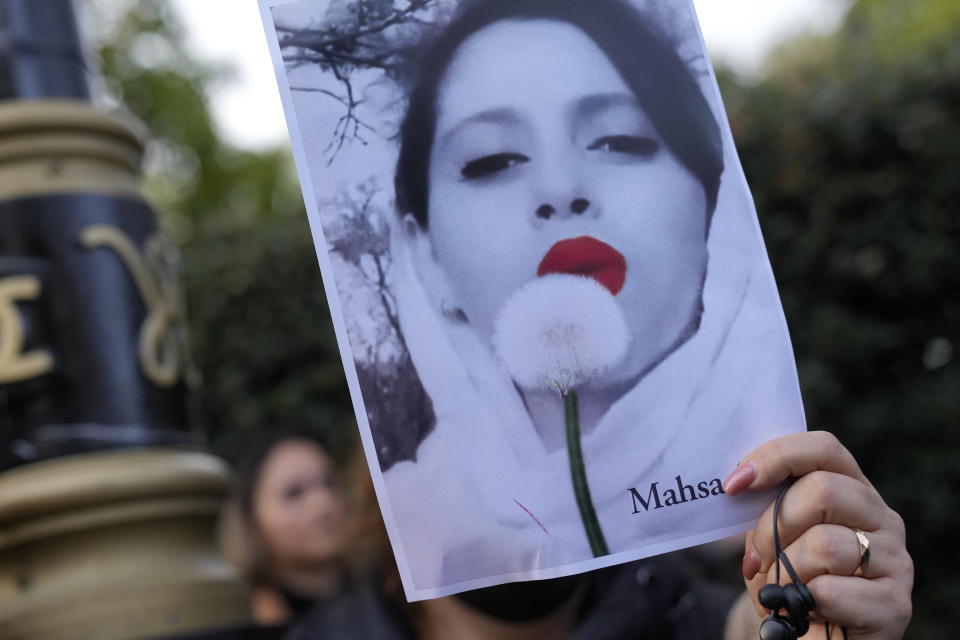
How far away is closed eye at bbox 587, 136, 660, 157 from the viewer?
117cm

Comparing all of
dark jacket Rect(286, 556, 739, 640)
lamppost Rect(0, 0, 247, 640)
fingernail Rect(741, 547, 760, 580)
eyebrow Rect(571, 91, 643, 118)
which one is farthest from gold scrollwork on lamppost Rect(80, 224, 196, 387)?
fingernail Rect(741, 547, 760, 580)

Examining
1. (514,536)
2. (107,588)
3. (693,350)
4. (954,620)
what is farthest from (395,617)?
(954,620)

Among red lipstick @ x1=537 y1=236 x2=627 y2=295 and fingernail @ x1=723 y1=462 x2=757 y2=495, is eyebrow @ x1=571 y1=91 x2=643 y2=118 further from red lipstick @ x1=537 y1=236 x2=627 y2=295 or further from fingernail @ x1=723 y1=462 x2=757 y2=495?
fingernail @ x1=723 y1=462 x2=757 y2=495

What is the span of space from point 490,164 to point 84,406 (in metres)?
1.44

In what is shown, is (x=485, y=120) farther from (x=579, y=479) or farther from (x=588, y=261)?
(x=579, y=479)

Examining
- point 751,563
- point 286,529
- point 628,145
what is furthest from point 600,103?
point 286,529

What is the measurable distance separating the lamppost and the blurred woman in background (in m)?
0.96

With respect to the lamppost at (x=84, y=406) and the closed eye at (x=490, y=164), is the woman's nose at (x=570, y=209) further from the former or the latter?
the lamppost at (x=84, y=406)

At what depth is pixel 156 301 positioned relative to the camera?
2.37m

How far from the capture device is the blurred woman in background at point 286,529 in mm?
3320

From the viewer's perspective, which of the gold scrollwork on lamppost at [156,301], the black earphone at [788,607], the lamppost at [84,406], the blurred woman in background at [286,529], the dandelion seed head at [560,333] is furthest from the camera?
the blurred woman in background at [286,529]

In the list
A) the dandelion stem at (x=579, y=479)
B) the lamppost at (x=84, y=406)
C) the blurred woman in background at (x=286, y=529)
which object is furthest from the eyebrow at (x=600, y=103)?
the blurred woman in background at (x=286, y=529)

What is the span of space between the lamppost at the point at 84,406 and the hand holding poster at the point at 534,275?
1.29 m

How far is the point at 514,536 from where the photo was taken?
1112mm
